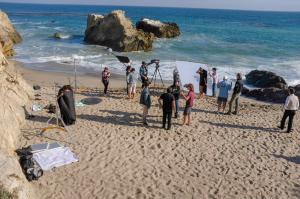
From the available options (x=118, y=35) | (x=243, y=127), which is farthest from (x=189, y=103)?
(x=118, y=35)

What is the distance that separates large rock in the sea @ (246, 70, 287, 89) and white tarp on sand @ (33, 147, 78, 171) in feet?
45.8

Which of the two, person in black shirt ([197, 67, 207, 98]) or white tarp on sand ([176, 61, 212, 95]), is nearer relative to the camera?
white tarp on sand ([176, 61, 212, 95])

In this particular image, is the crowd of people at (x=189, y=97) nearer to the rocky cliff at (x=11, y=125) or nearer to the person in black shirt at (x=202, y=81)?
the person in black shirt at (x=202, y=81)

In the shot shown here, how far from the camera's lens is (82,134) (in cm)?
1192

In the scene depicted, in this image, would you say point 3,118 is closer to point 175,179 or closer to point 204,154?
point 175,179

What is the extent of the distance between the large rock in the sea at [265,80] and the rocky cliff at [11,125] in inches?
498

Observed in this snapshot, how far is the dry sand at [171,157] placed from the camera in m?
9.01

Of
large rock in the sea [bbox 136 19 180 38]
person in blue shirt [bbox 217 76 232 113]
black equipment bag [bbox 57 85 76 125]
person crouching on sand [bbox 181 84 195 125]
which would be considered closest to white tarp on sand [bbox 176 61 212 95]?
person in blue shirt [bbox 217 76 232 113]

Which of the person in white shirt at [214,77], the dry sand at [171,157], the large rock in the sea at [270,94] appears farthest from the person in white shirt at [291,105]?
the large rock in the sea at [270,94]

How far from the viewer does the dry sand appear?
901 cm

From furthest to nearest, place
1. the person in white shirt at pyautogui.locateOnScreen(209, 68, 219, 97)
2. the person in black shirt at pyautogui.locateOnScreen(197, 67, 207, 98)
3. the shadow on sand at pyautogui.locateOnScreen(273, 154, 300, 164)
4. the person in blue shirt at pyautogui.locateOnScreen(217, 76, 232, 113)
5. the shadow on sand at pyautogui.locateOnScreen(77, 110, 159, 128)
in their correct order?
1. the person in white shirt at pyautogui.locateOnScreen(209, 68, 219, 97)
2. the person in black shirt at pyautogui.locateOnScreen(197, 67, 207, 98)
3. the person in blue shirt at pyautogui.locateOnScreen(217, 76, 232, 113)
4. the shadow on sand at pyautogui.locateOnScreen(77, 110, 159, 128)
5. the shadow on sand at pyautogui.locateOnScreen(273, 154, 300, 164)

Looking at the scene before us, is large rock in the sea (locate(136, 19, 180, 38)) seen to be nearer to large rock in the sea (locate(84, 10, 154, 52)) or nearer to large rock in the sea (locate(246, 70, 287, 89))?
large rock in the sea (locate(84, 10, 154, 52))

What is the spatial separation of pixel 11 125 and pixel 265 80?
50.7 feet

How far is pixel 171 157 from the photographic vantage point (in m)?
10.6
